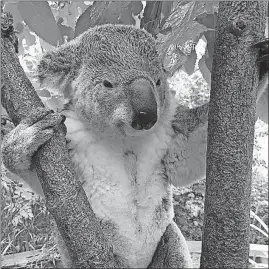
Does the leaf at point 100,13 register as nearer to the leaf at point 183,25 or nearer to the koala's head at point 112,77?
the koala's head at point 112,77

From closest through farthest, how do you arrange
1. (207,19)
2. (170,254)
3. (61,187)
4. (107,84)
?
(61,187) < (107,84) < (207,19) < (170,254)

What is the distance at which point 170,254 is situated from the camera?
1.74m

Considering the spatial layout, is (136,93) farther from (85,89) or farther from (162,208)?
(162,208)

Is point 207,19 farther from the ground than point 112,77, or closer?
farther from the ground

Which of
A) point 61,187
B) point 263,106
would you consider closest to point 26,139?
point 61,187

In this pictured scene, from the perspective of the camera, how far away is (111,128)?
154cm

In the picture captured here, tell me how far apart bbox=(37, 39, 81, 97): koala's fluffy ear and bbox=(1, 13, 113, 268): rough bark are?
45 centimetres

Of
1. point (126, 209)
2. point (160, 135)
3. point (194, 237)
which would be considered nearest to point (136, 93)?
point (160, 135)

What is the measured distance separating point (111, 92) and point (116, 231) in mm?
591

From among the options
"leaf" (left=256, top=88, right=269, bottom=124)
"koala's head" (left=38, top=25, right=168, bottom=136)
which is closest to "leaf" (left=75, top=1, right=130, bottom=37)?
"koala's head" (left=38, top=25, right=168, bottom=136)

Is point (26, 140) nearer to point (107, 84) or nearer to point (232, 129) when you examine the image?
point (107, 84)

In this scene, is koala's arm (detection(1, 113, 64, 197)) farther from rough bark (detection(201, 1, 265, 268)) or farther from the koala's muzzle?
rough bark (detection(201, 1, 265, 268))

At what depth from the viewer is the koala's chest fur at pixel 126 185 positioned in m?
1.65

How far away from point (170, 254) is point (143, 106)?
740mm
